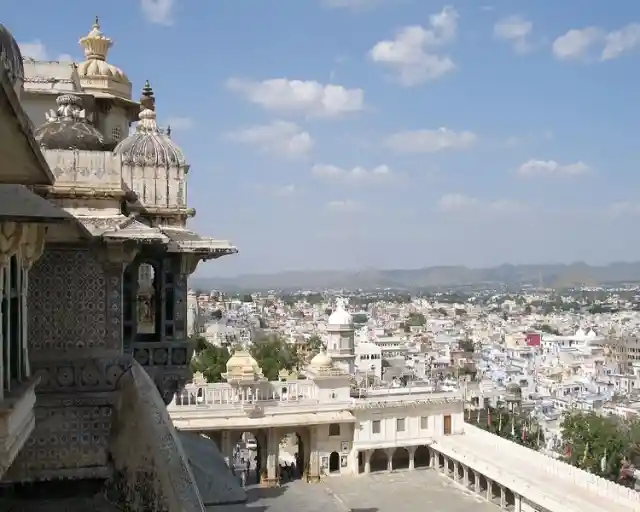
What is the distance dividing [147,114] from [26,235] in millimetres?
4200

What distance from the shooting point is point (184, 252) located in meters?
7.26

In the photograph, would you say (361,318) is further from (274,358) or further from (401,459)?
(401,459)

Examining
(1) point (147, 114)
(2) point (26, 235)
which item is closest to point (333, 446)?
(1) point (147, 114)

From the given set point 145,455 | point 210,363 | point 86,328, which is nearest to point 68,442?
point 145,455

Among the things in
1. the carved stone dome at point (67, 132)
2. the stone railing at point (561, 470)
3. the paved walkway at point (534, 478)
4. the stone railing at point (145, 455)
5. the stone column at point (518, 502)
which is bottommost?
the stone column at point (518, 502)

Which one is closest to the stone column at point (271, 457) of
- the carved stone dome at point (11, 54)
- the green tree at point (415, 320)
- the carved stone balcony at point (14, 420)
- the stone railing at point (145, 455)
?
the stone railing at point (145, 455)

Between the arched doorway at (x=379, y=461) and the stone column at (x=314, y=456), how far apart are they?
203cm

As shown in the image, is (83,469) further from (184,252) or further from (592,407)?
(592,407)

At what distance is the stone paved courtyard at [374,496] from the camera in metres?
17.9

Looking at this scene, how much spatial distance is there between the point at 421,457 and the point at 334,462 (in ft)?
9.88

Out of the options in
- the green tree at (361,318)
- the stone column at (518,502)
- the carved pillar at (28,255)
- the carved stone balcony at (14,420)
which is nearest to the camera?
the carved stone balcony at (14,420)

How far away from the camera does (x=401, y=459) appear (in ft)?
76.1

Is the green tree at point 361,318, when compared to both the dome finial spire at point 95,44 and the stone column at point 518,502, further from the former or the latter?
the dome finial spire at point 95,44

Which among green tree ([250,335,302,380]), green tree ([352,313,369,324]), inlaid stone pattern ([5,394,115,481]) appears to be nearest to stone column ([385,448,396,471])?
green tree ([250,335,302,380])
